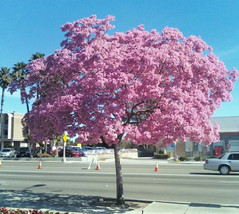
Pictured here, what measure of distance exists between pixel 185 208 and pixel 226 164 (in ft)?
36.8

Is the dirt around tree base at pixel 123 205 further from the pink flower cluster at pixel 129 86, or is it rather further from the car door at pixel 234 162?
the car door at pixel 234 162

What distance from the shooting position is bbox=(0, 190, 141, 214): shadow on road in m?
9.25

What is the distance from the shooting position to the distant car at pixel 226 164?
1930 cm

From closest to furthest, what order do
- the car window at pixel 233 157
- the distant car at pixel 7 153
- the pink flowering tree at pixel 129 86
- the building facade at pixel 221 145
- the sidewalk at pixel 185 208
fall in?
the pink flowering tree at pixel 129 86 → the sidewalk at pixel 185 208 → the car window at pixel 233 157 → the building facade at pixel 221 145 → the distant car at pixel 7 153

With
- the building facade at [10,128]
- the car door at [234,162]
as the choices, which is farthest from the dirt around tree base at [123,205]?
the building facade at [10,128]

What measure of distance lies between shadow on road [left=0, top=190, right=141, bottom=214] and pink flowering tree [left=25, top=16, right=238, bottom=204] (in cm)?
63

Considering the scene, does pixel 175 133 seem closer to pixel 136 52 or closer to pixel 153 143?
pixel 153 143

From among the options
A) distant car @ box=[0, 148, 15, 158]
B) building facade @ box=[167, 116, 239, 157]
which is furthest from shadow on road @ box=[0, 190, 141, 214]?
distant car @ box=[0, 148, 15, 158]

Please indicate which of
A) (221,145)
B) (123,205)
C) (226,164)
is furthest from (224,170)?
(221,145)

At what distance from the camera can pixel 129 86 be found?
316 inches

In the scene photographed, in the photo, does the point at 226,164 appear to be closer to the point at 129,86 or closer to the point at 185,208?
the point at 185,208

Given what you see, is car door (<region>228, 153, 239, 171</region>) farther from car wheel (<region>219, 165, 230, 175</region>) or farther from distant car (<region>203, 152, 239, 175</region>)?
car wheel (<region>219, 165, 230, 175</region>)

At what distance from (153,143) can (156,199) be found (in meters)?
3.35

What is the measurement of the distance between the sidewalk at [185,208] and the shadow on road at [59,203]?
→ 1.94 ft
